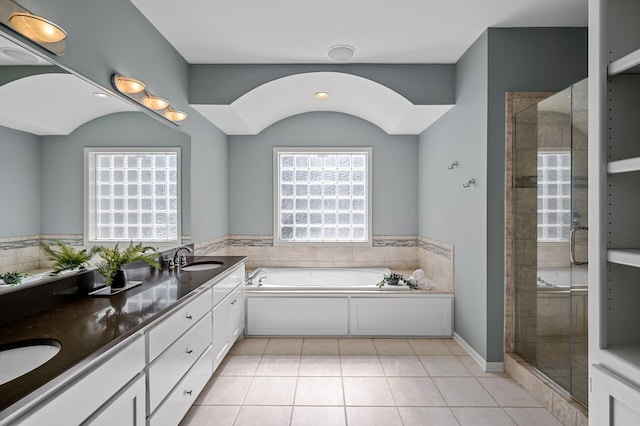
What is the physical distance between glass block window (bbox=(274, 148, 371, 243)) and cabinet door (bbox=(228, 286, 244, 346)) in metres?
1.37

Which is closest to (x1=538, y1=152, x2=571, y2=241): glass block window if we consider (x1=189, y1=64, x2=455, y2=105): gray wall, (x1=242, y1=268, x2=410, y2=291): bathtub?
(x1=189, y1=64, x2=455, y2=105): gray wall

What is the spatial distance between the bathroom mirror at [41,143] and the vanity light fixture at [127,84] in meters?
0.08

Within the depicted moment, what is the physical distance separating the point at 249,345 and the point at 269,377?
2.29ft

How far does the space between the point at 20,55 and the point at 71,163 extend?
0.57m

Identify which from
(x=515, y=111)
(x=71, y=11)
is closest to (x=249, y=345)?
(x=71, y=11)

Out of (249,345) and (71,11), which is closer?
(71,11)

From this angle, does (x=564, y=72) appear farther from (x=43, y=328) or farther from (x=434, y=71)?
(x=43, y=328)

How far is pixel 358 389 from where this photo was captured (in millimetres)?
2602

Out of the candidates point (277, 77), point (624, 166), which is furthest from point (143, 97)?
point (624, 166)

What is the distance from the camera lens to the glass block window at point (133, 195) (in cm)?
210

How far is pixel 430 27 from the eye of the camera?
2773 mm

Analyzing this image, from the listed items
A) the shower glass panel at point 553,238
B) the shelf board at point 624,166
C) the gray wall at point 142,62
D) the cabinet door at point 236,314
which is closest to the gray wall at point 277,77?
the gray wall at point 142,62

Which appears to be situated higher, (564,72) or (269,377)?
(564,72)

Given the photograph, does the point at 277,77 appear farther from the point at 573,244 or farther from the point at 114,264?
the point at 573,244
